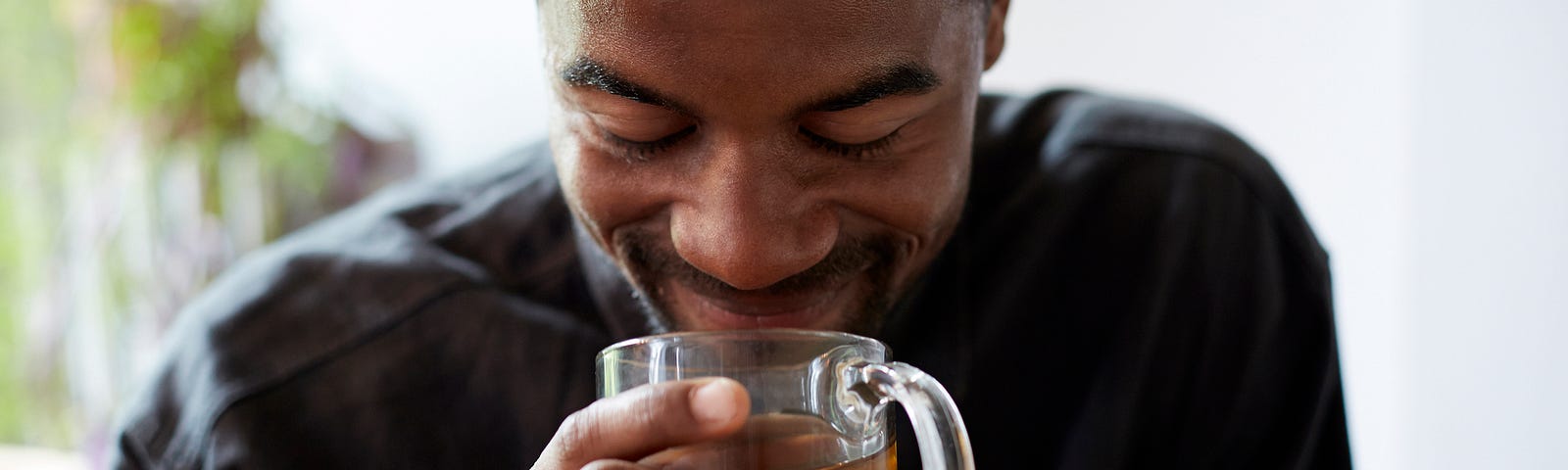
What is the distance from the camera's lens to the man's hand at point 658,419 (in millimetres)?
572

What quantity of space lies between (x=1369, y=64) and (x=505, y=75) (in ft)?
5.64

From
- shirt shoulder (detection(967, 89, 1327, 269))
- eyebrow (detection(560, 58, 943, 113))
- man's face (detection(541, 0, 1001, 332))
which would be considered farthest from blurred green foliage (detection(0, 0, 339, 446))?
eyebrow (detection(560, 58, 943, 113))

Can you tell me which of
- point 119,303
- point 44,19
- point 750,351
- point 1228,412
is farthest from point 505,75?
point 750,351

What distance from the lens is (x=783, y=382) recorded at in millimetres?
607

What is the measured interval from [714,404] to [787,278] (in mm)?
278

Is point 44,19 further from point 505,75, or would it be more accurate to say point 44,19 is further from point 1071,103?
point 1071,103

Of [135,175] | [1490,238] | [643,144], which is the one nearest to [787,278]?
[643,144]

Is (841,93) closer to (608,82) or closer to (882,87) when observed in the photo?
(882,87)

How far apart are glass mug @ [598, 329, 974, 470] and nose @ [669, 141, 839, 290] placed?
0.17m

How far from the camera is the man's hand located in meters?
0.57

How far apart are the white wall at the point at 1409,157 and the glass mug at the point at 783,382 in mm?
1436

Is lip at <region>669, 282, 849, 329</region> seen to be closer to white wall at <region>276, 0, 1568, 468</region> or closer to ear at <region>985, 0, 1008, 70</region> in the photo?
ear at <region>985, 0, 1008, 70</region>

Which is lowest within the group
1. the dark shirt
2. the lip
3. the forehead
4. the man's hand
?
the dark shirt

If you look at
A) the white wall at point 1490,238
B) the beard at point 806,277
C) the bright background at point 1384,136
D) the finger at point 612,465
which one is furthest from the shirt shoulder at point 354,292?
the white wall at point 1490,238
